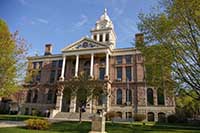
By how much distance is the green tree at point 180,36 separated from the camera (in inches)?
633

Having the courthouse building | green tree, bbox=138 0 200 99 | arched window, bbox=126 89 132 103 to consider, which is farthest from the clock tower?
green tree, bbox=138 0 200 99

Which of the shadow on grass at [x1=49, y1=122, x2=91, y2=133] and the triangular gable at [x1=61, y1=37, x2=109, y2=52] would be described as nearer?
the shadow on grass at [x1=49, y1=122, x2=91, y2=133]

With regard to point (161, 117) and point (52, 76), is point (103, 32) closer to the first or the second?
point (52, 76)

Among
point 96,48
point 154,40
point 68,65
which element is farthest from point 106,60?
point 154,40

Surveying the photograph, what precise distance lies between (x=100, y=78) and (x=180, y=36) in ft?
95.7

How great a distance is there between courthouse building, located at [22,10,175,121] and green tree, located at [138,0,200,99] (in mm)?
20331

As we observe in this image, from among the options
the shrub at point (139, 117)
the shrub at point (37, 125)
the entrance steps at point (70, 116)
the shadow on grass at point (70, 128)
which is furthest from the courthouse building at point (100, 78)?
the shrub at point (37, 125)

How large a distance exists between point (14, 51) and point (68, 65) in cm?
2826

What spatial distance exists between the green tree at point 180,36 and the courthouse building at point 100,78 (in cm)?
2033

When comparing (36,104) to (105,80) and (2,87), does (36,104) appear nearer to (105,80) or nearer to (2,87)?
(105,80)

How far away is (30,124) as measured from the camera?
17562 mm

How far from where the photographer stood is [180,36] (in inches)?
672

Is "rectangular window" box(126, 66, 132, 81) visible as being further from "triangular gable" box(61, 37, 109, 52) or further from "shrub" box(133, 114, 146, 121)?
"shrub" box(133, 114, 146, 121)

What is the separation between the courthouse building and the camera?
39.6 meters
